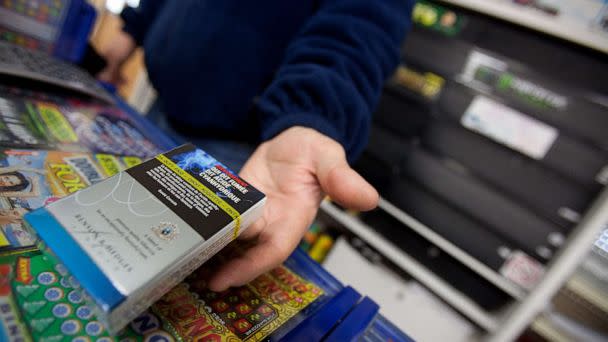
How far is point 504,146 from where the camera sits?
39.6 inches

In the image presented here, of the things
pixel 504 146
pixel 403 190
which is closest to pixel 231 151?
pixel 403 190

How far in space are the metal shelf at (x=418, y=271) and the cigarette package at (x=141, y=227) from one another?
1.03 meters

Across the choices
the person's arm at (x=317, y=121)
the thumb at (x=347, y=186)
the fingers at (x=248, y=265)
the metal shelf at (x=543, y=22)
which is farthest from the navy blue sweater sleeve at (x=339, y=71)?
the metal shelf at (x=543, y=22)

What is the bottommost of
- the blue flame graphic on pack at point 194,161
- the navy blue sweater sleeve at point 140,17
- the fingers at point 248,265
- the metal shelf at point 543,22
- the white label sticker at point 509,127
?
the fingers at point 248,265

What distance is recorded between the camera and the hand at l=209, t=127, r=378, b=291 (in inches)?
13.6

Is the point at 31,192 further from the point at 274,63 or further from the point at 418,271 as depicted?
the point at 418,271

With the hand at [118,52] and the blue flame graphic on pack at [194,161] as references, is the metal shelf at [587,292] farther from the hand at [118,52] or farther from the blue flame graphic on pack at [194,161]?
the hand at [118,52]

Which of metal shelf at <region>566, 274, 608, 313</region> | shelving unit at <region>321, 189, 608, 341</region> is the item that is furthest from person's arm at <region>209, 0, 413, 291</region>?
metal shelf at <region>566, 274, 608, 313</region>

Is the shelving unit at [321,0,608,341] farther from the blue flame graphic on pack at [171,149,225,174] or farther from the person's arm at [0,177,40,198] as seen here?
the person's arm at [0,177,40,198]

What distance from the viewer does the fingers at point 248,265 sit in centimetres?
33

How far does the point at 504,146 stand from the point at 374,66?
0.68 m

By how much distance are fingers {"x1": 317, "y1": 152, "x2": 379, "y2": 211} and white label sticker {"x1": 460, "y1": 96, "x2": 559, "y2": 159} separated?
0.80 meters

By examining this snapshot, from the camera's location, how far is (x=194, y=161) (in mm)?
327

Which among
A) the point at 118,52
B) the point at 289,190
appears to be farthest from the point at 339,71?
the point at 118,52
